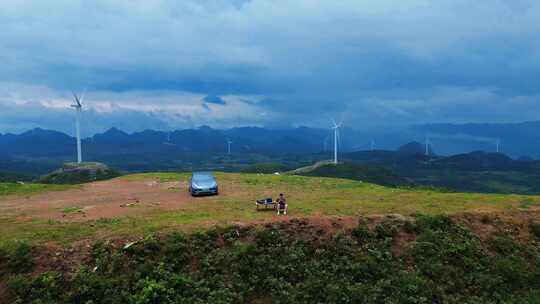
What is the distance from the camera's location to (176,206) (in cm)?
2795

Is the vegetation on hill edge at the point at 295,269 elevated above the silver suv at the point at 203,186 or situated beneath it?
situated beneath

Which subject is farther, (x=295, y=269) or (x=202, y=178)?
(x=202, y=178)

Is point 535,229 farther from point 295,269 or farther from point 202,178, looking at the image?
point 202,178

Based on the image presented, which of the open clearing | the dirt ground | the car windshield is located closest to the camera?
the open clearing

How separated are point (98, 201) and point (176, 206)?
769 cm

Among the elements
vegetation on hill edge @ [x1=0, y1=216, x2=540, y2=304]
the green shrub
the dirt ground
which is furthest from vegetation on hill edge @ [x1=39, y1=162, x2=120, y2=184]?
the green shrub

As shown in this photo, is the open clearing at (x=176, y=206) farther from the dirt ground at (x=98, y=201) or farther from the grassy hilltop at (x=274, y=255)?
the grassy hilltop at (x=274, y=255)

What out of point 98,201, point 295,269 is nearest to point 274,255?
point 295,269

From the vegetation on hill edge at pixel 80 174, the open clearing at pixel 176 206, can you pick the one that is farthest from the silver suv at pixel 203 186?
the vegetation on hill edge at pixel 80 174

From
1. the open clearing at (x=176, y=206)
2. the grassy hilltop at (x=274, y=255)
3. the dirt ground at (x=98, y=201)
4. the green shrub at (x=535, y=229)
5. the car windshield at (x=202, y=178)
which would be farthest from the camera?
the car windshield at (x=202, y=178)

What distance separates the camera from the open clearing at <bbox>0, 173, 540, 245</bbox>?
2166 centimetres

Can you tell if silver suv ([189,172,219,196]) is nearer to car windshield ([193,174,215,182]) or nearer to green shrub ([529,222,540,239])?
car windshield ([193,174,215,182])

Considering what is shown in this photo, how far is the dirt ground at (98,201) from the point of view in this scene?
2570cm

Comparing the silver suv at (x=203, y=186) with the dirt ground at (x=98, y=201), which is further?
the silver suv at (x=203, y=186)
